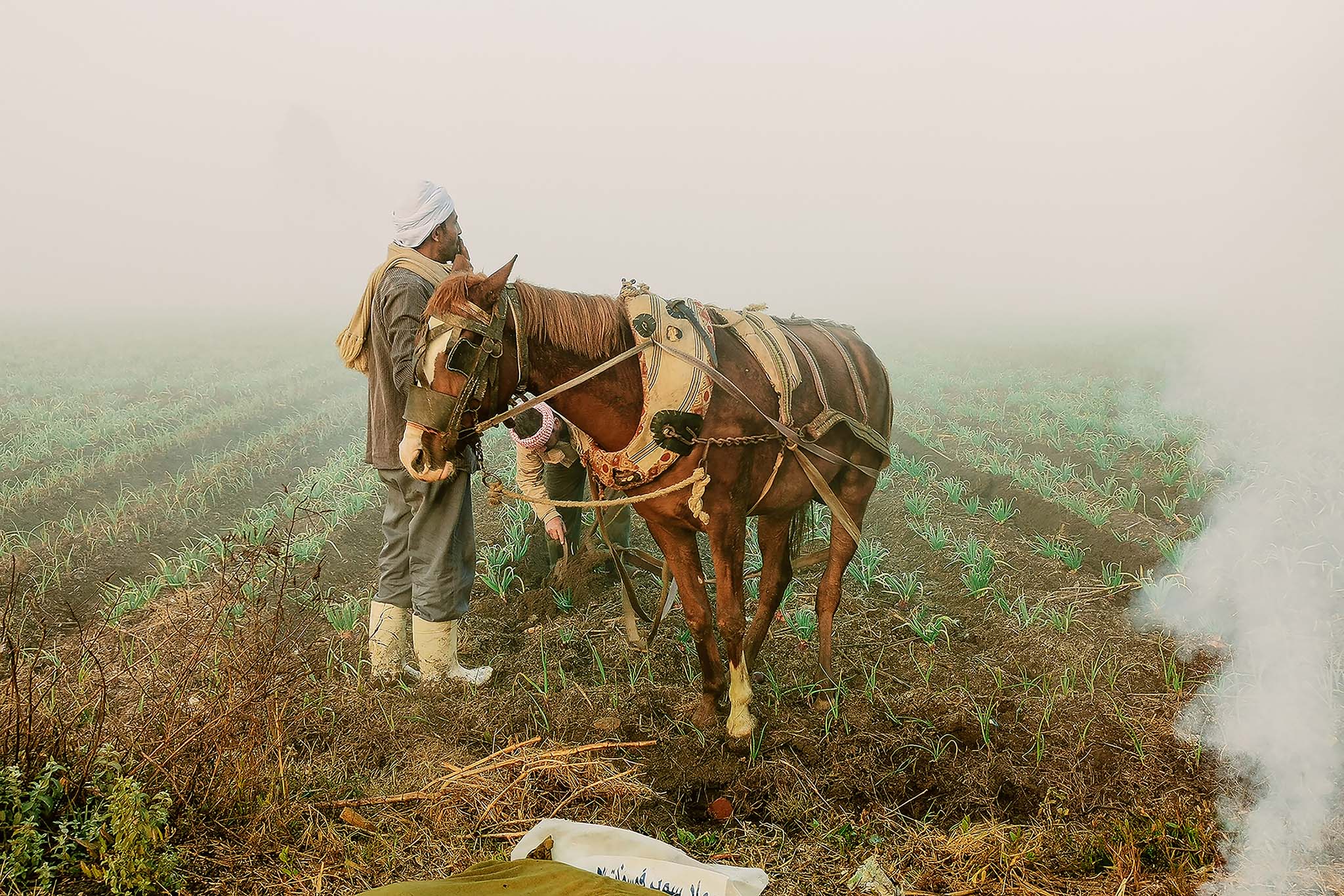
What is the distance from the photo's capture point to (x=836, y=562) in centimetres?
366

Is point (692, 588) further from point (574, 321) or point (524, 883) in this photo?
point (524, 883)

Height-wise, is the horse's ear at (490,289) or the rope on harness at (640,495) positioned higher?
the horse's ear at (490,289)

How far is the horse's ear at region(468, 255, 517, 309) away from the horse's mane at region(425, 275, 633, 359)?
155 mm

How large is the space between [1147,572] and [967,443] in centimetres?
542

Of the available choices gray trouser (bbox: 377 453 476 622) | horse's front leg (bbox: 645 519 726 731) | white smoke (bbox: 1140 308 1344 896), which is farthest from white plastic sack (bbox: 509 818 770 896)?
white smoke (bbox: 1140 308 1344 896)

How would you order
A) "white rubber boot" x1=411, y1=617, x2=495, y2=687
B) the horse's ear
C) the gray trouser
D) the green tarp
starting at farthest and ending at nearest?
"white rubber boot" x1=411, y1=617, x2=495, y2=687, the gray trouser, the horse's ear, the green tarp

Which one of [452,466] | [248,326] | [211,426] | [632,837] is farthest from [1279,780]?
[248,326]

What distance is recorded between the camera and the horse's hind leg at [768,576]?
3.51m

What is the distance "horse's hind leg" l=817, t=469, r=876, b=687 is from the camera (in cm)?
363

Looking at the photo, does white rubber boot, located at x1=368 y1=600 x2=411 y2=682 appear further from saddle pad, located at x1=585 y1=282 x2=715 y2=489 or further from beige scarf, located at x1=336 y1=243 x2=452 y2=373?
saddle pad, located at x1=585 y1=282 x2=715 y2=489

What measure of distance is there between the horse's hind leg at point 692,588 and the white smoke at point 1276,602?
6.36 ft

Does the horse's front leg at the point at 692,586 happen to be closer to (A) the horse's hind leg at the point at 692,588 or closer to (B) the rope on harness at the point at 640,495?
(A) the horse's hind leg at the point at 692,588

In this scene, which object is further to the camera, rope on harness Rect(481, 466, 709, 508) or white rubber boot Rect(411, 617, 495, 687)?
white rubber boot Rect(411, 617, 495, 687)

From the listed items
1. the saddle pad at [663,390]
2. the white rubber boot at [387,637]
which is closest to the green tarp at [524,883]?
the saddle pad at [663,390]
